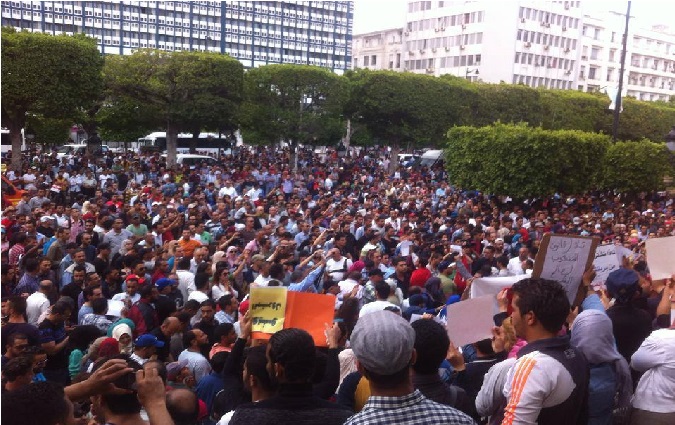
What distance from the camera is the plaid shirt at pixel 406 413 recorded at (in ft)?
7.46

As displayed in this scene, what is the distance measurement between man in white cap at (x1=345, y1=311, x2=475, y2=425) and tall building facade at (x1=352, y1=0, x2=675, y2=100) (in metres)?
64.7

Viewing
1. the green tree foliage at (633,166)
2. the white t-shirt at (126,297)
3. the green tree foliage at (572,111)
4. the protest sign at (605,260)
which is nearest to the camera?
the protest sign at (605,260)

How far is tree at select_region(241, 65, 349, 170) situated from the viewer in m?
34.0

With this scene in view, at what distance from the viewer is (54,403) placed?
242cm

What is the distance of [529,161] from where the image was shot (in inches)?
793

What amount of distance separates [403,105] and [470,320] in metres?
32.5

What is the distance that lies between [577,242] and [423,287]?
4.40 metres

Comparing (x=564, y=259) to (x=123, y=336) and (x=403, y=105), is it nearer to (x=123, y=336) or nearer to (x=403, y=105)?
(x=123, y=336)

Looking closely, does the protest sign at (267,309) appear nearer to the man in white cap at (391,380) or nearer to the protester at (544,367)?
the protester at (544,367)

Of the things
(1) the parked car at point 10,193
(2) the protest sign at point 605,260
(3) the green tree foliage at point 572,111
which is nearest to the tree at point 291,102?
(3) the green tree foliage at point 572,111

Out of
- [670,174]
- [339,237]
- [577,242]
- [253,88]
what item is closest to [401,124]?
[253,88]

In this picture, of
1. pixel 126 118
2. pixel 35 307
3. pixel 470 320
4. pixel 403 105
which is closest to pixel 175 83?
pixel 126 118

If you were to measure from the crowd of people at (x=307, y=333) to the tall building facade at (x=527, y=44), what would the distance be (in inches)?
2066

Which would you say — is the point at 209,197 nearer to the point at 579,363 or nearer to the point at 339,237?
the point at 339,237
